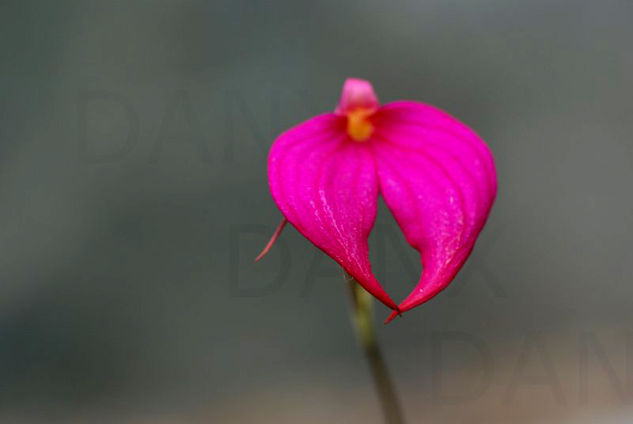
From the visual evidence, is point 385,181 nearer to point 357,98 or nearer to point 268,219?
point 357,98

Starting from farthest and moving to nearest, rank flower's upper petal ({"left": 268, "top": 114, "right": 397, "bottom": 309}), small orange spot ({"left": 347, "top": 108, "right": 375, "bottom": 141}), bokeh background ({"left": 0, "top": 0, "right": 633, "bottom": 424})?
bokeh background ({"left": 0, "top": 0, "right": 633, "bottom": 424})
small orange spot ({"left": 347, "top": 108, "right": 375, "bottom": 141})
flower's upper petal ({"left": 268, "top": 114, "right": 397, "bottom": 309})

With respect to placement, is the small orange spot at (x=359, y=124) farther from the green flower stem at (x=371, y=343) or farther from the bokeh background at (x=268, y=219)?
the bokeh background at (x=268, y=219)

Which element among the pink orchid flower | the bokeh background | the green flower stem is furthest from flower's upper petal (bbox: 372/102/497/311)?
the bokeh background

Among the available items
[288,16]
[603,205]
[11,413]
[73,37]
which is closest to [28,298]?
[11,413]

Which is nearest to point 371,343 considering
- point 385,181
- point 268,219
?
point 385,181

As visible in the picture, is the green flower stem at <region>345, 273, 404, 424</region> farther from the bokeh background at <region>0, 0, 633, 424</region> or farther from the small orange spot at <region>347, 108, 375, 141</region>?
the bokeh background at <region>0, 0, 633, 424</region>
